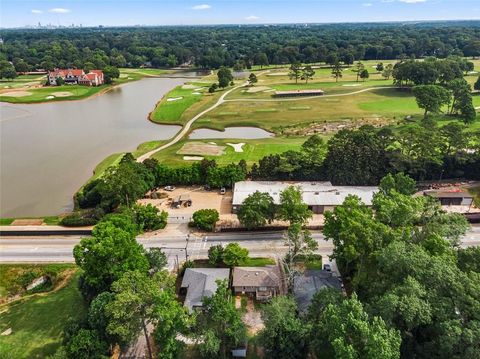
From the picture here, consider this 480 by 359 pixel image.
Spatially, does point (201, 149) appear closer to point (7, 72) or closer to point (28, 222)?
point (28, 222)

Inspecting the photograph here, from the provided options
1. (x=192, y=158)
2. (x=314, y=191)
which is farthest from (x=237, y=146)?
(x=314, y=191)

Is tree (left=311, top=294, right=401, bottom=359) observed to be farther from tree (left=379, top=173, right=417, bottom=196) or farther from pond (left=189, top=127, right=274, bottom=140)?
pond (left=189, top=127, right=274, bottom=140)

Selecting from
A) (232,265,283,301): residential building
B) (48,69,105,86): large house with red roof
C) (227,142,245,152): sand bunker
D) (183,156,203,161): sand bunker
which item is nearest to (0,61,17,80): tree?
(48,69,105,86): large house with red roof

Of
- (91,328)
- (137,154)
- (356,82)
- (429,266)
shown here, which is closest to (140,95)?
(137,154)

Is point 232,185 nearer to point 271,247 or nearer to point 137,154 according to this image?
point 271,247

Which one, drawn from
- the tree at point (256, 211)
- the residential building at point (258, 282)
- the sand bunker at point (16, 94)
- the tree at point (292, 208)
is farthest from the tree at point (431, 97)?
the sand bunker at point (16, 94)

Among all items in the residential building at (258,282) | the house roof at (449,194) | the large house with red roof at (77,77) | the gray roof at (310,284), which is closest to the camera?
the gray roof at (310,284)

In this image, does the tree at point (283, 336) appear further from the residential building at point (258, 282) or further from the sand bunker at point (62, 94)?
the sand bunker at point (62, 94)
